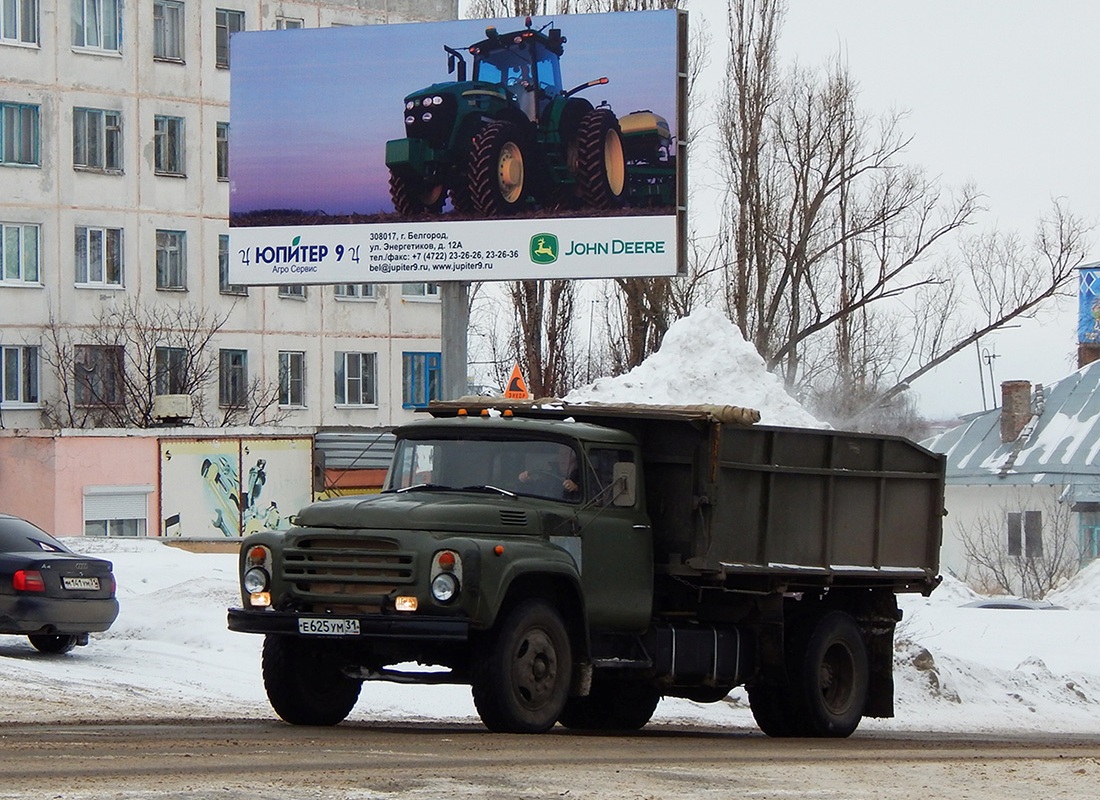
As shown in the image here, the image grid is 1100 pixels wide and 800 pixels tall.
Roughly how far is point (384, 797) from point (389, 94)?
22.1 m

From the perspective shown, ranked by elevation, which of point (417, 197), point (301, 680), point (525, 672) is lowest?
point (301, 680)

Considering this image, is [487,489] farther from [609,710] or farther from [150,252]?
[150,252]

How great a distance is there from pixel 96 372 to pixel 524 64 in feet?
80.7

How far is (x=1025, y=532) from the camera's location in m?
64.0

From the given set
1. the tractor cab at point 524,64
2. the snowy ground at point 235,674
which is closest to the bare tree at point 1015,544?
the tractor cab at point 524,64

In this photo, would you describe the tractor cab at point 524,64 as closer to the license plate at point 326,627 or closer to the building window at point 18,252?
the license plate at point 326,627

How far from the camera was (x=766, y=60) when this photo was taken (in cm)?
4525

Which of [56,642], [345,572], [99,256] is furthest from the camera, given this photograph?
[99,256]

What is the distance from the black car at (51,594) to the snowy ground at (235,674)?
290 millimetres

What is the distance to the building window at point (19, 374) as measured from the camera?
4888 cm

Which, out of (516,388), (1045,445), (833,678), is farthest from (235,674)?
(1045,445)

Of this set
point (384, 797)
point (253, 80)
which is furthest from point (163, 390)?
point (384, 797)

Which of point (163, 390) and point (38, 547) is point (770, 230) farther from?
point (38, 547)

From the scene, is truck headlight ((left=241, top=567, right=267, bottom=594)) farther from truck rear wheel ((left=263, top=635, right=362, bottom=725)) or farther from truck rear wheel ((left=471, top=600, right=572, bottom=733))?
truck rear wheel ((left=471, top=600, right=572, bottom=733))
